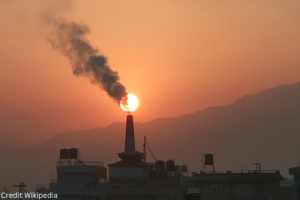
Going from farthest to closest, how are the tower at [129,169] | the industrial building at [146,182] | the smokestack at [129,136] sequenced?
1. the smokestack at [129,136]
2. the tower at [129,169]
3. the industrial building at [146,182]

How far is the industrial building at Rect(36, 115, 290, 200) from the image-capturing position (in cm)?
8750

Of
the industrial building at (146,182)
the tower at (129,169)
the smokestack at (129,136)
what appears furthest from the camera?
the smokestack at (129,136)

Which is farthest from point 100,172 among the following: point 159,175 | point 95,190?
point 159,175

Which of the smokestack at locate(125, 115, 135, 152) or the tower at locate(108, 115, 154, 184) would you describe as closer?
the tower at locate(108, 115, 154, 184)

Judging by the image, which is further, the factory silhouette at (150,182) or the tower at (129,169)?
the tower at (129,169)

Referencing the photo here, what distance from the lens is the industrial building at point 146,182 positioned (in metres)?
87.5

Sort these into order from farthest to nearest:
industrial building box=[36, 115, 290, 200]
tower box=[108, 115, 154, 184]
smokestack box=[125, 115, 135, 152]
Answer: smokestack box=[125, 115, 135, 152], tower box=[108, 115, 154, 184], industrial building box=[36, 115, 290, 200]

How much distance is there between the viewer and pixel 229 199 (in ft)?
285

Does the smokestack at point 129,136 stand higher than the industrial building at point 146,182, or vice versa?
the smokestack at point 129,136

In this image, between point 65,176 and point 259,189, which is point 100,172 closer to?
point 65,176

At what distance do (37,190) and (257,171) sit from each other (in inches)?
1479

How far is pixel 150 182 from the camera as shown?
9956cm

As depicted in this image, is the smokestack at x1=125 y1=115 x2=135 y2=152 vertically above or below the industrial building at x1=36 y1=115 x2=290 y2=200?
above

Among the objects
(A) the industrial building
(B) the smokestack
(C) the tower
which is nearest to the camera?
(A) the industrial building
